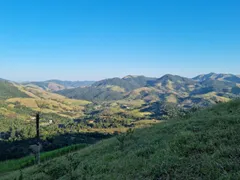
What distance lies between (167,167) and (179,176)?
0.88m

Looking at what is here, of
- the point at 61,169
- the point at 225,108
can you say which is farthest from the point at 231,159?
the point at 225,108

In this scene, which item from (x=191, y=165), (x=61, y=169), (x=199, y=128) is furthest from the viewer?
(x=199, y=128)

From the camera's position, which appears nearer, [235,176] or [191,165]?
[235,176]

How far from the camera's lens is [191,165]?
6.75m

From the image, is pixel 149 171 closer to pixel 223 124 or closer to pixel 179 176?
pixel 179 176

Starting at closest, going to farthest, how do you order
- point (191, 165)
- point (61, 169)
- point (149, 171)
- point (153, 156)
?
point (191, 165) < point (149, 171) < point (153, 156) < point (61, 169)

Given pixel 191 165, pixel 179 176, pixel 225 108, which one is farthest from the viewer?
pixel 225 108

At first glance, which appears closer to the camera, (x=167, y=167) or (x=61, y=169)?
(x=167, y=167)

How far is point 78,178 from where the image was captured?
26.9 ft

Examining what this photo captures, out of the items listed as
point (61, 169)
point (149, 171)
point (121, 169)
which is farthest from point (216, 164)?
point (61, 169)

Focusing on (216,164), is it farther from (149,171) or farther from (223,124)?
(223,124)

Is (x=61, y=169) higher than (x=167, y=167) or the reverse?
the reverse

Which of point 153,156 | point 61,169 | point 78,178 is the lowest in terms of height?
point 61,169

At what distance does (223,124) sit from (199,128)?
123 cm
